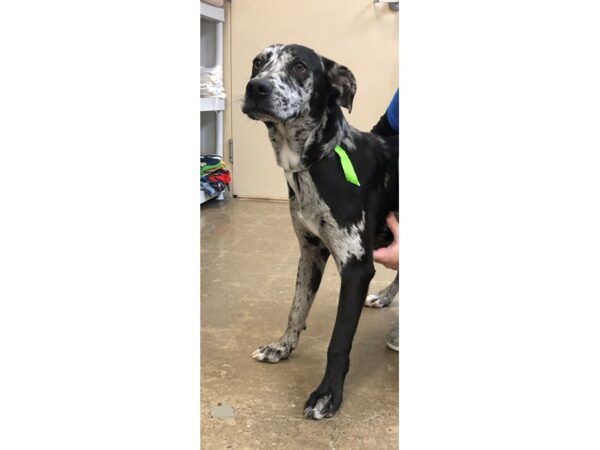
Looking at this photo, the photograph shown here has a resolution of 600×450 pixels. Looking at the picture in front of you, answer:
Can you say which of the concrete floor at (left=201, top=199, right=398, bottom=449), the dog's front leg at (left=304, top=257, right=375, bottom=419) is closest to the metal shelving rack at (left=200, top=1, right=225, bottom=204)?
the concrete floor at (left=201, top=199, right=398, bottom=449)

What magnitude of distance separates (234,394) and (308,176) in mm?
514

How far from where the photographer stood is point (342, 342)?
1.48 metres

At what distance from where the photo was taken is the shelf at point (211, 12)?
360 centimetres

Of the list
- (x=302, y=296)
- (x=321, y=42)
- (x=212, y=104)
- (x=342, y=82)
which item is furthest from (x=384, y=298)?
(x=321, y=42)

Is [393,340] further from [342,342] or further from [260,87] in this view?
[260,87]

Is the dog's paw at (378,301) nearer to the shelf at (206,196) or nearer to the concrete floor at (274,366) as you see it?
the concrete floor at (274,366)

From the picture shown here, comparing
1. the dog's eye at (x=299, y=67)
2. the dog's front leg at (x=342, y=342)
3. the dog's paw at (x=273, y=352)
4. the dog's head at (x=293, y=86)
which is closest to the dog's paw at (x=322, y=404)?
the dog's front leg at (x=342, y=342)

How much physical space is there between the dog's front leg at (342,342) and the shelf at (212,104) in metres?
2.34

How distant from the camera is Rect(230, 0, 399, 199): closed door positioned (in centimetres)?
377
